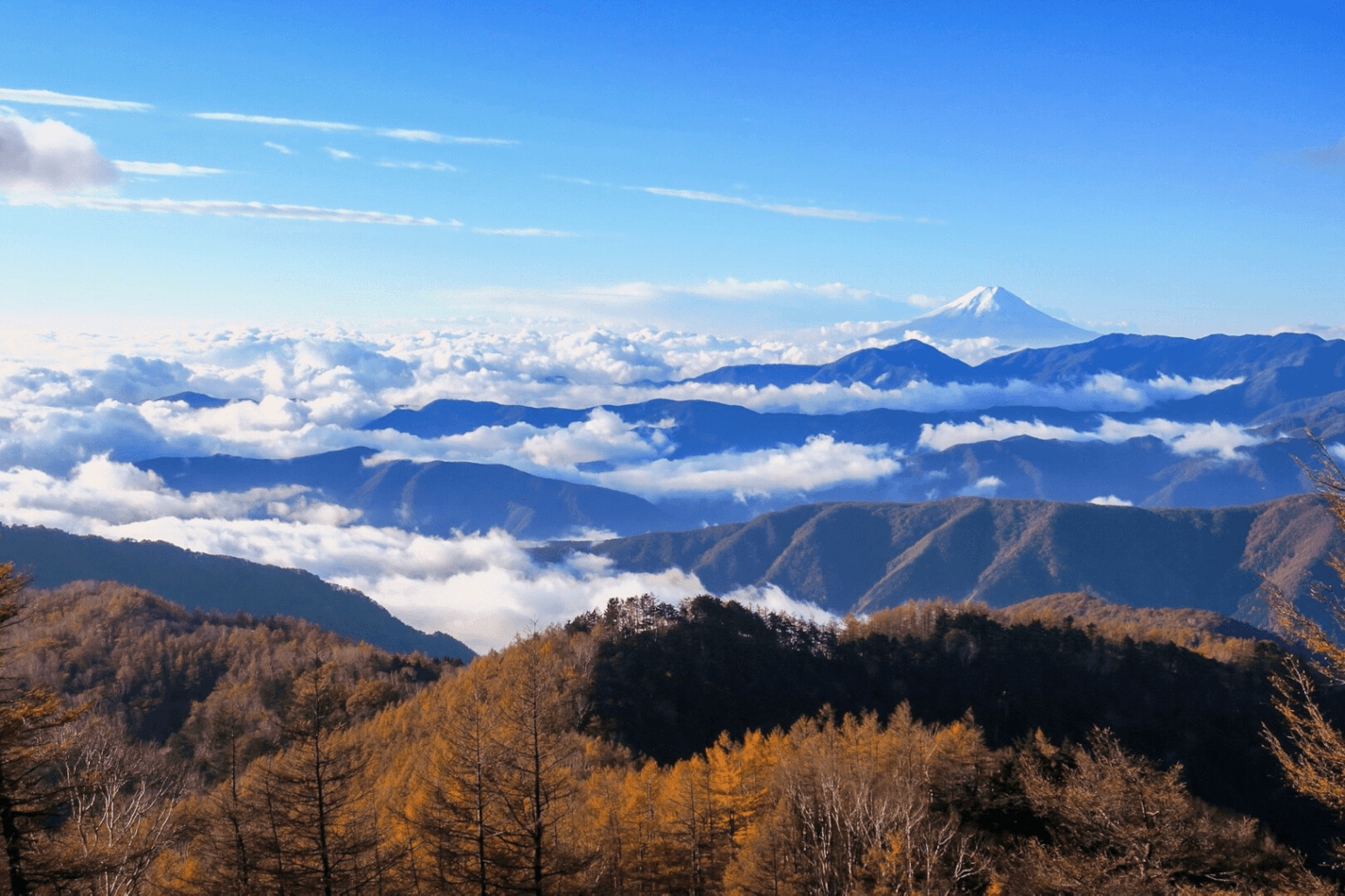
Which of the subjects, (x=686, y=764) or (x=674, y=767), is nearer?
(x=686, y=764)

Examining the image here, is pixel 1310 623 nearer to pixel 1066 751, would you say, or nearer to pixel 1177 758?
pixel 1066 751

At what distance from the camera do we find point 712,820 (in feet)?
139

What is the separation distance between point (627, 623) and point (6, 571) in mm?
89611

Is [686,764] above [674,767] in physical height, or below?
above

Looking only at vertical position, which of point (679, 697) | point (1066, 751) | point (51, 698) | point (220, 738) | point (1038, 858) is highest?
point (51, 698)

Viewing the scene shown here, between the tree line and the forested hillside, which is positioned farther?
the forested hillside

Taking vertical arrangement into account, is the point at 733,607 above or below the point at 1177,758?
above

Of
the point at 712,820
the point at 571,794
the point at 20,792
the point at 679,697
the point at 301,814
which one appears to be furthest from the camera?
the point at 679,697

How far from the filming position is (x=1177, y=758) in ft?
326

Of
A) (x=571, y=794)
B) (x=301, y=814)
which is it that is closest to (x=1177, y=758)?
(x=571, y=794)

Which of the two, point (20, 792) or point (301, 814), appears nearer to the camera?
point (20, 792)

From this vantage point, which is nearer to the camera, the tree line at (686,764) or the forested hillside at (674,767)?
the tree line at (686,764)

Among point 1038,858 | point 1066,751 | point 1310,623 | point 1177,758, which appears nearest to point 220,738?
point 1038,858

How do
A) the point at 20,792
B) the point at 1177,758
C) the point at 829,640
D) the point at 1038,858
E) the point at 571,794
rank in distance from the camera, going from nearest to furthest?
the point at 20,792
the point at 571,794
the point at 1038,858
the point at 1177,758
the point at 829,640
